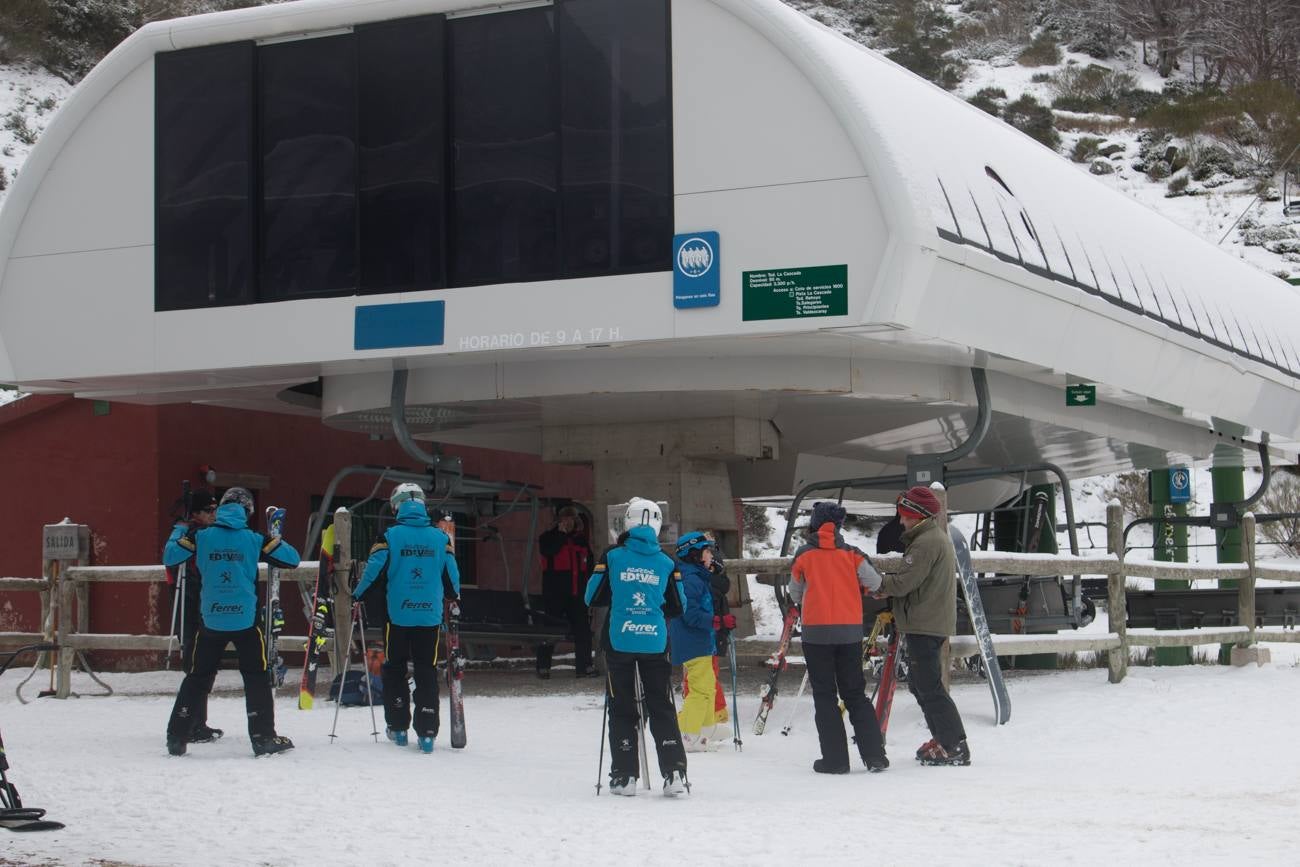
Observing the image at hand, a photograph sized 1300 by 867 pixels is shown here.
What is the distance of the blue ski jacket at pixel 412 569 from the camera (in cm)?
1101

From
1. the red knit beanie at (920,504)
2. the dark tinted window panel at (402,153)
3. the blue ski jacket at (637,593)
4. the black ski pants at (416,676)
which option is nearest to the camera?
the blue ski jacket at (637,593)

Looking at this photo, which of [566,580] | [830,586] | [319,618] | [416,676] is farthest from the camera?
[566,580]

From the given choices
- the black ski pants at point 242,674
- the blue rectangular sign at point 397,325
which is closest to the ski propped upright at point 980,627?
the black ski pants at point 242,674

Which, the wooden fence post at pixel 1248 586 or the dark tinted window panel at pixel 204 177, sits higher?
the dark tinted window panel at pixel 204 177

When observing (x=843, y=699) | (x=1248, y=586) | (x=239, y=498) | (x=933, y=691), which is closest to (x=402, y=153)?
(x=239, y=498)

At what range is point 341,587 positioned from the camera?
14562 mm

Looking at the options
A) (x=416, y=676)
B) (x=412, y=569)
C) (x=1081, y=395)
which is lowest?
(x=416, y=676)

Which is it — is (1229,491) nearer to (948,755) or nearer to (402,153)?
(402,153)

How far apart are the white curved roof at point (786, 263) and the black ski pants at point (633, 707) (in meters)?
6.18

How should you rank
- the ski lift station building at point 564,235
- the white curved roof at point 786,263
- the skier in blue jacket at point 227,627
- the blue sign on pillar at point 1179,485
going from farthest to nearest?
the blue sign on pillar at point 1179,485 < the ski lift station building at point 564,235 < the white curved roof at point 786,263 < the skier in blue jacket at point 227,627

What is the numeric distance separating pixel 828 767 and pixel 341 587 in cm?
571

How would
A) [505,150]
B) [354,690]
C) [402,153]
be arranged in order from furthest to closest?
[402,153], [505,150], [354,690]

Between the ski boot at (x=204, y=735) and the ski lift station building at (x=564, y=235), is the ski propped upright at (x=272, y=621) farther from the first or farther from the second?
the ski lift station building at (x=564, y=235)

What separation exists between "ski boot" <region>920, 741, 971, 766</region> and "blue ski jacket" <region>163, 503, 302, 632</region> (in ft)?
14.2
